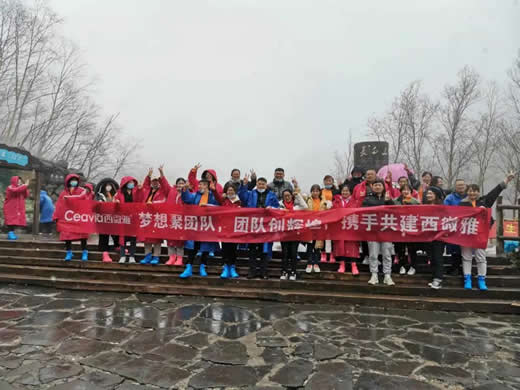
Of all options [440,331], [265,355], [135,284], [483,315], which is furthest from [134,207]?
[483,315]

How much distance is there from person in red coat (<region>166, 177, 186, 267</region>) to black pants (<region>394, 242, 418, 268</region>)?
4.74 metres

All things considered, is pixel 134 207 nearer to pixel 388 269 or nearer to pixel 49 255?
pixel 49 255

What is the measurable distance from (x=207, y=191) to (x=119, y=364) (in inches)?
157

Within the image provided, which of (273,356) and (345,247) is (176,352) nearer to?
(273,356)

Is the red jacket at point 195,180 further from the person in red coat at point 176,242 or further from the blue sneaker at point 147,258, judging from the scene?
the blue sneaker at point 147,258

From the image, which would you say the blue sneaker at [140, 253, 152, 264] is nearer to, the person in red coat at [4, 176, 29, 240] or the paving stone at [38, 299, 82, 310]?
the paving stone at [38, 299, 82, 310]

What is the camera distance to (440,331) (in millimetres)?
4598

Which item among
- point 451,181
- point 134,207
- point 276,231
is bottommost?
point 276,231

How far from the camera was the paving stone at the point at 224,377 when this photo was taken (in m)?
3.14

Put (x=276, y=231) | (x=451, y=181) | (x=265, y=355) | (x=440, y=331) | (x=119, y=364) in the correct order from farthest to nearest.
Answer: (x=451, y=181), (x=276, y=231), (x=440, y=331), (x=265, y=355), (x=119, y=364)

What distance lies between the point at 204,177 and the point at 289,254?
2.47 metres

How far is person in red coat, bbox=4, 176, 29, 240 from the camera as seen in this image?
1036 cm

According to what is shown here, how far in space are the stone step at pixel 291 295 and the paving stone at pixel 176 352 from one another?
217 centimetres

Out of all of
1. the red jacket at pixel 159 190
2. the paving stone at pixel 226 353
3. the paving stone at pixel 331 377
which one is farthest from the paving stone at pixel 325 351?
the red jacket at pixel 159 190
